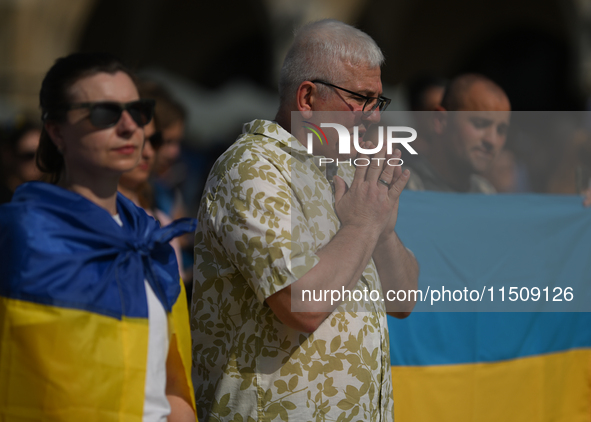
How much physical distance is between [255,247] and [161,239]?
0.87 ft

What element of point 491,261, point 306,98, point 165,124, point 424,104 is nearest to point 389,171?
point 306,98

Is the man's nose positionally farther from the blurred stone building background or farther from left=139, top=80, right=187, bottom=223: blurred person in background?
the blurred stone building background

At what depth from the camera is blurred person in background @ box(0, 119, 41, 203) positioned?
11.7 ft

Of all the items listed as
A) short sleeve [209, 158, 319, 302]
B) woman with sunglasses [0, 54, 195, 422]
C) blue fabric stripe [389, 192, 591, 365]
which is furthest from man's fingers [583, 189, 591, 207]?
woman with sunglasses [0, 54, 195, 422]

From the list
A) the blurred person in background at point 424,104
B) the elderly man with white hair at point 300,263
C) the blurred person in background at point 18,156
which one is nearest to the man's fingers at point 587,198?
the blurred person in background at point 424,104

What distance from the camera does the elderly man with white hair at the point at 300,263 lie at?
1.96 meters

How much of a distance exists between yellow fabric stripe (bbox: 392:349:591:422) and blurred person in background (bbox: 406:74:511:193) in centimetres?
94

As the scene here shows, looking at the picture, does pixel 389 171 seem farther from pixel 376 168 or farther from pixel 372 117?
pixel 372 117

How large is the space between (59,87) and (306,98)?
85cm

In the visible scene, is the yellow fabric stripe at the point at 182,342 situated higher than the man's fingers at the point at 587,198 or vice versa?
the man's fingers at the point at 587,198

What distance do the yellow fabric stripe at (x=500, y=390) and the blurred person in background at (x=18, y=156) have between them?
215 cm

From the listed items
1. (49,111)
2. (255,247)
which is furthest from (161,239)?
(49,111)

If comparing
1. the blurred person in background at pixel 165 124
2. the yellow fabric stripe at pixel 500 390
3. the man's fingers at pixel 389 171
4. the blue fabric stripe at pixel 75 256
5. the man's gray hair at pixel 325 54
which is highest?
the blurred person in background at pixel 165 124

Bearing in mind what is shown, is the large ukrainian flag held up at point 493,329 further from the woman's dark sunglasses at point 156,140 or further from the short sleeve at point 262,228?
the woman's dark sunglasses at point 156,140
